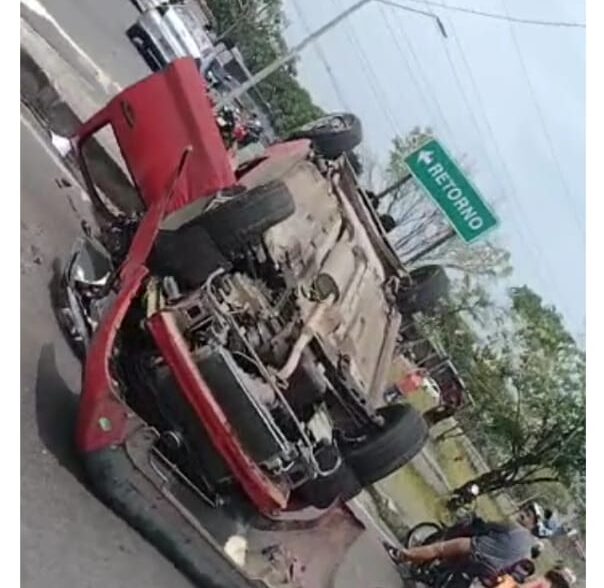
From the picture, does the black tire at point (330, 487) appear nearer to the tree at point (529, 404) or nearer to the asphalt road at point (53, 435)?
the asphalt road at point (53, 435)

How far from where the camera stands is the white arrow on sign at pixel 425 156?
464 centimetres

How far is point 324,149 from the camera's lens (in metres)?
4.27

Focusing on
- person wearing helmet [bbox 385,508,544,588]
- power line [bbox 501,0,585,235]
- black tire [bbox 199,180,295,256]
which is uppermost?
black tire [bbox 199,180,295,256]

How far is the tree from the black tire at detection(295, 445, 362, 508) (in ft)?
5.69

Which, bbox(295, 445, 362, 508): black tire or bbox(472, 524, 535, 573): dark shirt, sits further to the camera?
bbox(472, 524, 535, 573): dark shirt

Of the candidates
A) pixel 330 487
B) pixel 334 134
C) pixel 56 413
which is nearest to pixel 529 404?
pixel 334 134

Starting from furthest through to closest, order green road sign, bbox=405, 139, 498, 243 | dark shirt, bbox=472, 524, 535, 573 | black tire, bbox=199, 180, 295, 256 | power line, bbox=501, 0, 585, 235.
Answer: green road sign, bbox=405, 139, 498, 243, dark shirt, bbox=472, 524, 535, 573, power line, bbox=501, 0, 585, 235, black tire, bbox=199, 180, 295, 256

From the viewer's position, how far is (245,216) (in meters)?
3.10

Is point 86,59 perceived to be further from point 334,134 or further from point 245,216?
point 245,216

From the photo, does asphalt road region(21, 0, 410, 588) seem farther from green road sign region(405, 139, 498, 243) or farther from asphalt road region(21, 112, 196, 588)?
green road sign region(405, 139, 498, 243)

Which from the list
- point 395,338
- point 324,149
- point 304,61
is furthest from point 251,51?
→ point 395,338

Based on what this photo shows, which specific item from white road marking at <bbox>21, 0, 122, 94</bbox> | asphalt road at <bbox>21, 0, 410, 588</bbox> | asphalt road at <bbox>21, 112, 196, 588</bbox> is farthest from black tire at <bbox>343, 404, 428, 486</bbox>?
white road marking at <bbox>21, 0, 122, 94</bbox>

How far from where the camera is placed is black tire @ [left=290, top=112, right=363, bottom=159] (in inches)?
168

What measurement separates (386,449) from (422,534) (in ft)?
6.06
